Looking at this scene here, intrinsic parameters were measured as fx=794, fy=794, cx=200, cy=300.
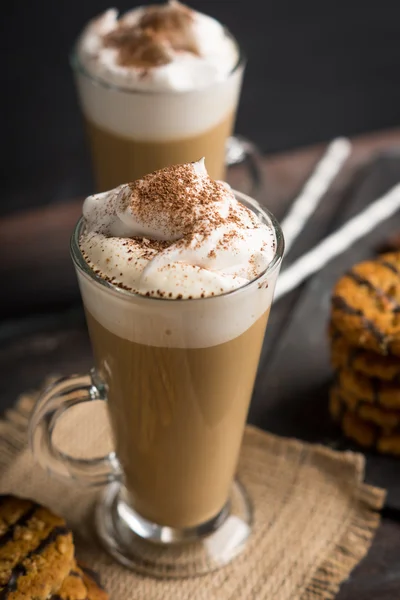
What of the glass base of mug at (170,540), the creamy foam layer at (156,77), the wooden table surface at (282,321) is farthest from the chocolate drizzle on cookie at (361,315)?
the creamy foam layer at (156,77)

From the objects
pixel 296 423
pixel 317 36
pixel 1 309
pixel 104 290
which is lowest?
pixel 1 309

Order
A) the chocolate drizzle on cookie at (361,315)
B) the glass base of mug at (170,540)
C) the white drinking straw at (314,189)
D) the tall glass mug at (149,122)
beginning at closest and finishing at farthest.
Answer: the glass base of mug at (170,540), the chocolate drizzle on cookie at (361,315), the tall glass mug at (149,122), the white drinking straw at (314,189)

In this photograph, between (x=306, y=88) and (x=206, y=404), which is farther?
(x=306, y=88)

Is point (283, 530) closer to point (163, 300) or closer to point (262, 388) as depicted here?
point (262, 388)

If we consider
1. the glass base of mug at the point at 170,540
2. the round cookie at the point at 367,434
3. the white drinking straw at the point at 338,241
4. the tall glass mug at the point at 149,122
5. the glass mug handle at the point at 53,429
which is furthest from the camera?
the white drinking straw at the point at 338,241

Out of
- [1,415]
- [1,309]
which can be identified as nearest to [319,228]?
[1,309]

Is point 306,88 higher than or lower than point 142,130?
lower

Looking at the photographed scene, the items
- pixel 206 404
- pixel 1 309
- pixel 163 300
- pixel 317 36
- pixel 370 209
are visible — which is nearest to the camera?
pixel 163 300

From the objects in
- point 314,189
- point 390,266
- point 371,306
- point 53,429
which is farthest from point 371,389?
point 314,189

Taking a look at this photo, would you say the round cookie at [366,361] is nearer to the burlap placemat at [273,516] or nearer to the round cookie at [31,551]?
the burlap placemat at [273,516]
